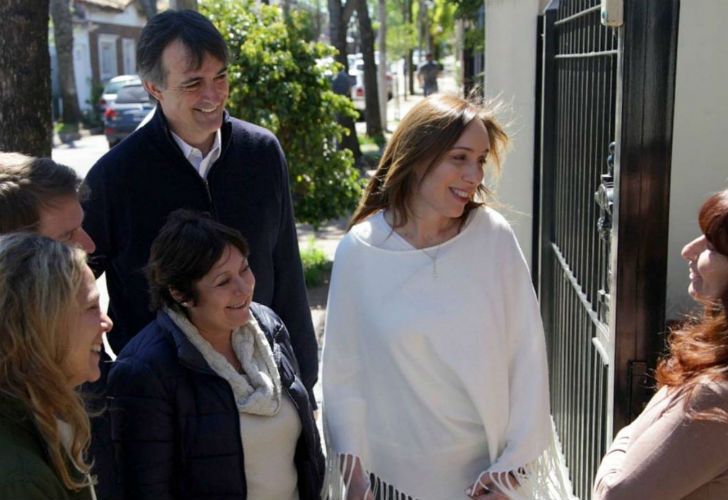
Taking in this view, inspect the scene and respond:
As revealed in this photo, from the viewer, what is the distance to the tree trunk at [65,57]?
31.6m

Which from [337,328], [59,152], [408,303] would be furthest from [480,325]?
[59,152]

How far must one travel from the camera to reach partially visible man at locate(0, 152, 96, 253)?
233cm

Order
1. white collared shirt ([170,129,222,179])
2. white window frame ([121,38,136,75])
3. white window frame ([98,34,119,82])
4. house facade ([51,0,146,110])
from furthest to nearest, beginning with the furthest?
white window frame ([121,38,136,75]), white window frame ([98,34,119,82]), house facade ([51,0,146,110]), white collared shirt ([170,129,222,179])

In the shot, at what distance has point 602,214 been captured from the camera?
10.3 ft

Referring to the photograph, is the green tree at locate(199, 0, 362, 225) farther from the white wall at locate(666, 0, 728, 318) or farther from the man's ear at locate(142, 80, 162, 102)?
the man's ear at locate(142, 80, 162, 102)

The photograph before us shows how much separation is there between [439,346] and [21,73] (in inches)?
118

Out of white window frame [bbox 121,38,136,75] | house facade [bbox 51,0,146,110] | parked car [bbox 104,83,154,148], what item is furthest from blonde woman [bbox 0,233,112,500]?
white window frame [bbox 121,38,136,75]

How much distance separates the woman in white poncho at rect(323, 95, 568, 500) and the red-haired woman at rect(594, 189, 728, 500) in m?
0.58

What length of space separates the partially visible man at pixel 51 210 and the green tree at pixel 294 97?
658 cm

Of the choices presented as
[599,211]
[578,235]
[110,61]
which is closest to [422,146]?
[599,211]

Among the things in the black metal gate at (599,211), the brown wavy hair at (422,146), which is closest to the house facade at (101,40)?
the black metal gate at (599,211)

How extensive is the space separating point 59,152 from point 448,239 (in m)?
24.0

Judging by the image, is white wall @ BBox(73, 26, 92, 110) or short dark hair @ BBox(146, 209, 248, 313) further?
white wall @ BBox(73, 26, 92, 110)

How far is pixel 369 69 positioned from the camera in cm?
2055
